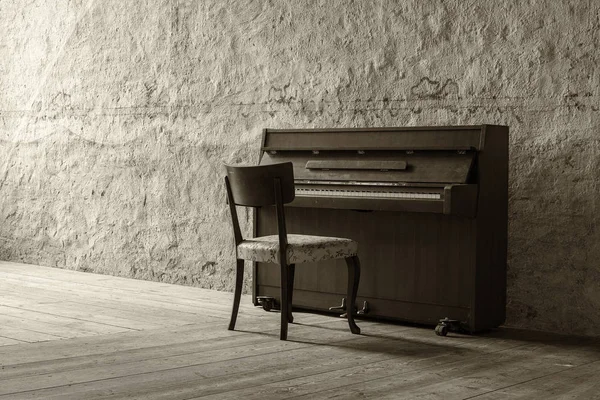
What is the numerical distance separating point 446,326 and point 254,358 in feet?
3.91

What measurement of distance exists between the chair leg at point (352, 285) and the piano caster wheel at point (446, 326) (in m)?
0.43

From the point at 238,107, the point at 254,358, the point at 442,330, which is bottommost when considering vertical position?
the point at 254,358

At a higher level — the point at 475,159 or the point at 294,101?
the point at 294,101

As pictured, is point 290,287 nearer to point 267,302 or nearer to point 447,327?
point 267,302

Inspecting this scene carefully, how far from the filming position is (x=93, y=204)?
24.8 ft

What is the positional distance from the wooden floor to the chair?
0.35 meters

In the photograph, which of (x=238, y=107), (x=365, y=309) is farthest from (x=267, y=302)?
(x=238, y=107)

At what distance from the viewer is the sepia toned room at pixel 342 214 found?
4059 millimetres

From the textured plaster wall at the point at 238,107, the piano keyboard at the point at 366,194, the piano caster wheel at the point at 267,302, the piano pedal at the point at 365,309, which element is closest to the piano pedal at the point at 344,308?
the piano pedal at the point at 365,309

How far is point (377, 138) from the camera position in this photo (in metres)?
5.15

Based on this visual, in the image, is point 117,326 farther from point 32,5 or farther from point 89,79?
point 32,5

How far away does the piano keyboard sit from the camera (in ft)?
15.3

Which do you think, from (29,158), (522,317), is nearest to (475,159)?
(522,317)

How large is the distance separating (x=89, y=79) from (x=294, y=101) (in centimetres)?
228
